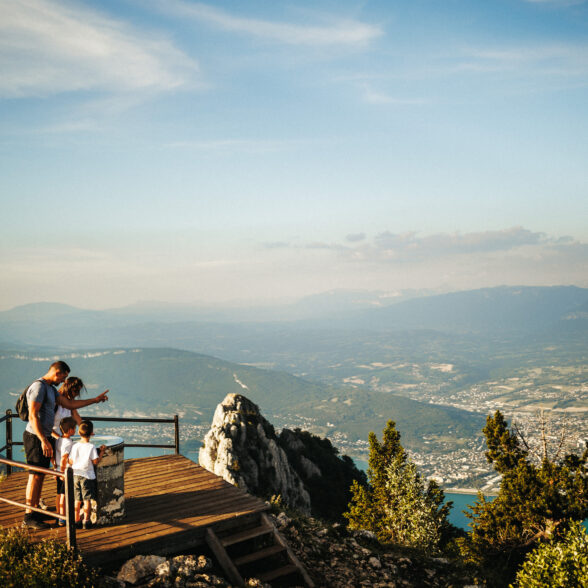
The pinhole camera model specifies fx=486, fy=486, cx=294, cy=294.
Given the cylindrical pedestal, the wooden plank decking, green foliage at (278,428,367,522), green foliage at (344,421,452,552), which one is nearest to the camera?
the wooden plank decking

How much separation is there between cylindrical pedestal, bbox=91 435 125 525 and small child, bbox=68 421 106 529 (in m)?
0.13

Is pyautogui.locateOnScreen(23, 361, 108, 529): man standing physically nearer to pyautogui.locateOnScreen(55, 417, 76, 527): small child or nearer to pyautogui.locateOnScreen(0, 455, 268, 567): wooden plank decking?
pyautogui.locateOnScreen(55, 417, 76, 527): small child

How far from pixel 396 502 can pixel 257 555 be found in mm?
26973

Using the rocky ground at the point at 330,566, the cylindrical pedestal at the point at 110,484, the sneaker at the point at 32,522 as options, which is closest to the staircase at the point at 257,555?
the rocky ground at the point at 330,566

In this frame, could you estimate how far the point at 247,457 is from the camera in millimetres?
40812

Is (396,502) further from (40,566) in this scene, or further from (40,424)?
(40,566)

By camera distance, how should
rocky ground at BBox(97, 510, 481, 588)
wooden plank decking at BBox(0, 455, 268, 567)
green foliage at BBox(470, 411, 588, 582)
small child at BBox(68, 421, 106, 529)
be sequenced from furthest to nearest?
green foliage at BBox(470, 411, 588, 582), small child at BBox(68, 421, 106, 529), wooden plank decking at BBox(0, 455, 268, 567), rocky ground at BBox(97, 510, 481, 588)

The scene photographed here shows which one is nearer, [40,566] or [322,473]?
[40,566]

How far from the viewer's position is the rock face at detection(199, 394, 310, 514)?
128 feet

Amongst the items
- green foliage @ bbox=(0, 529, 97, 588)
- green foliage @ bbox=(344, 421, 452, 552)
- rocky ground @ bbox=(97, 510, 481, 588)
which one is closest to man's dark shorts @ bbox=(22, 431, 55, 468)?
green foliage @ bbox=(0, 529, 97, 588)

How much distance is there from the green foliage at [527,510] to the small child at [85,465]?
73.3 ft

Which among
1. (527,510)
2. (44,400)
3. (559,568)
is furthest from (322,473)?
(44,400)

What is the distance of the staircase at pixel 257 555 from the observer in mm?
8909

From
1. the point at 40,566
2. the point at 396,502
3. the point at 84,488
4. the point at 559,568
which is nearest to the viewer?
the point at 40,566
